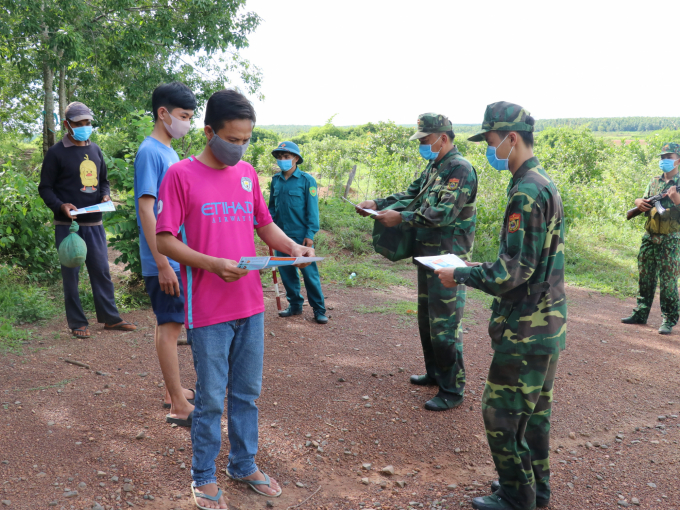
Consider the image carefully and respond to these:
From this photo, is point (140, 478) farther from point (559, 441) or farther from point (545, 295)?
point (559, 441)

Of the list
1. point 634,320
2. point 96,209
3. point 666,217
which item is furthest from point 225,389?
point 634,320

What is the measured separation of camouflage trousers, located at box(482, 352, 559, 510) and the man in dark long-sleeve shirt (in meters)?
4.16

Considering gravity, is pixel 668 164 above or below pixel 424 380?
above

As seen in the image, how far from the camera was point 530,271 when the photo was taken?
95.3 inches

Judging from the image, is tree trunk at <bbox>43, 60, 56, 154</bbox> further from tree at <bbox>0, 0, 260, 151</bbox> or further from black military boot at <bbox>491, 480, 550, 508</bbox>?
black military boot at <bbox>491, 480, 550, 508</bbox>

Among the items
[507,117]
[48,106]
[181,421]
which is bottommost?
[181,421]

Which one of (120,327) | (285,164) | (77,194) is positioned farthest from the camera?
(285,164)

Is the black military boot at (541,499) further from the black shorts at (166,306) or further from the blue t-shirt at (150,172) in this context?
the blue t-shirt at (150,172)

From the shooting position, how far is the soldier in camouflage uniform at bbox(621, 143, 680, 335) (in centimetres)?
603

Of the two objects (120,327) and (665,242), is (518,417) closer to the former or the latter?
(120,327)

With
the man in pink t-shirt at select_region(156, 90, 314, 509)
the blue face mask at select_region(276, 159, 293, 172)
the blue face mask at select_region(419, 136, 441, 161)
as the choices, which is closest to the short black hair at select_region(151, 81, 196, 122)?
the man in pink t-shirt at select_region(156, 90, 314, 509)

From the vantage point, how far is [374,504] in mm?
2830

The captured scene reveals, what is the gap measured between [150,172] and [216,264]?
1.19m

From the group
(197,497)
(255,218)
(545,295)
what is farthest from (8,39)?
(545,295)
